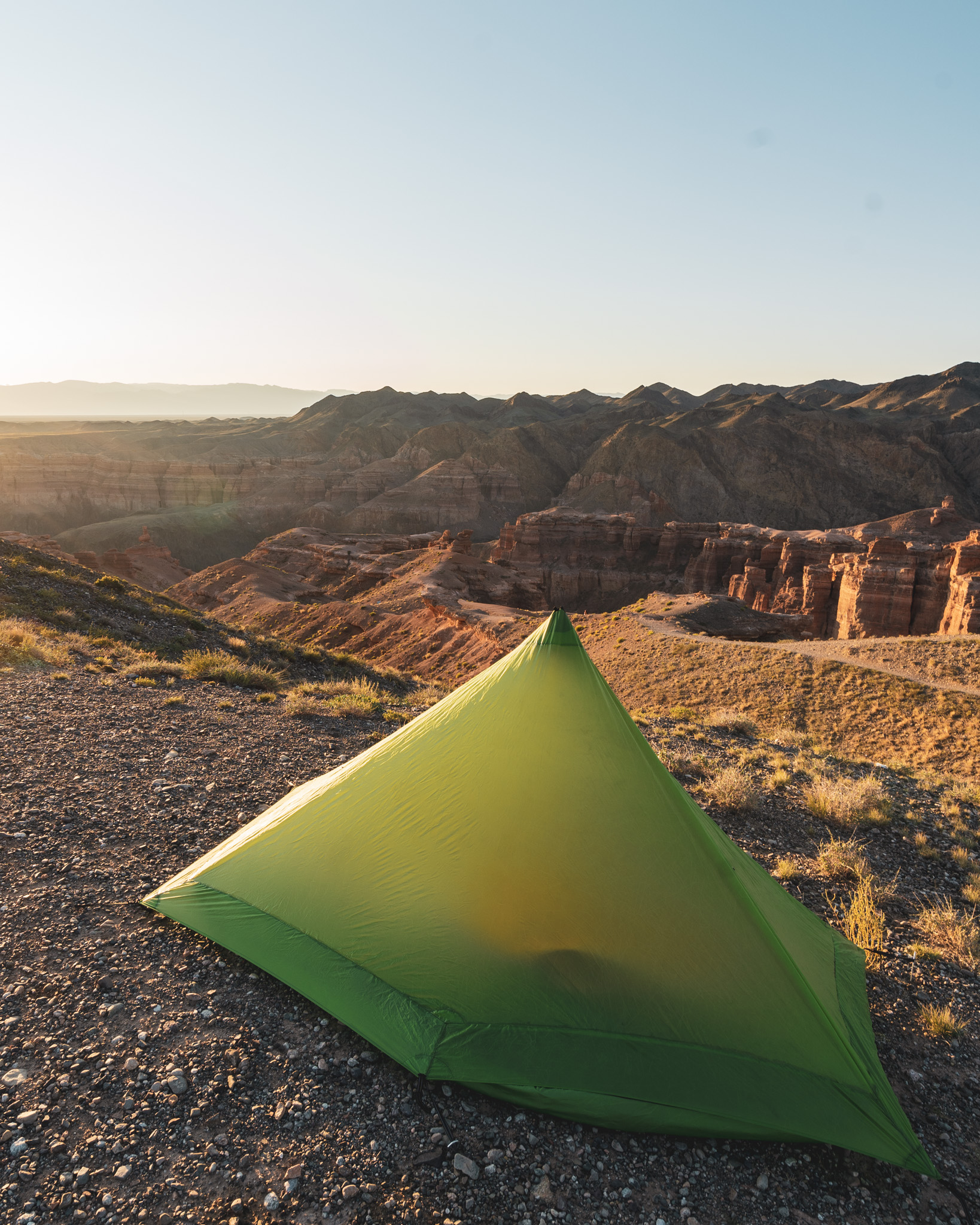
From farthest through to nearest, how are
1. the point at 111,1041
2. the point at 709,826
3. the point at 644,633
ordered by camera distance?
1. the point at 644,633
2. the point at 709,826
3. the point at 111,1041

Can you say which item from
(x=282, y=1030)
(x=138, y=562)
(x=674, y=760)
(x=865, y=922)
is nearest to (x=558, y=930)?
(x=282, y=1030)

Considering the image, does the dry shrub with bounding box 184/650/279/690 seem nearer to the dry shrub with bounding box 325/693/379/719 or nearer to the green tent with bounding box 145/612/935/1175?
the dry shrub with bounding box 325/693/379/719

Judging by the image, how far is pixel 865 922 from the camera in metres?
6.14

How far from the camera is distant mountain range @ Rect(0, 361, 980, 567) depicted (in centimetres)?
9656

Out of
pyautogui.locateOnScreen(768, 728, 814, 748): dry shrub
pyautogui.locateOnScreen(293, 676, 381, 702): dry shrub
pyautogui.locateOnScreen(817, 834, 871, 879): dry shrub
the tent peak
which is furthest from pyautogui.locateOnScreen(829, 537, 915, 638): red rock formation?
the tent peak

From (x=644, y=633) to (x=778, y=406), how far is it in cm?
10180

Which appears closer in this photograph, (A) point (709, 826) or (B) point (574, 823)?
(B) point (574, 823)

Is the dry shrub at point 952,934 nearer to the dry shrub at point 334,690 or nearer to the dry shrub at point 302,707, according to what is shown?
the dry shrub at point 302,707

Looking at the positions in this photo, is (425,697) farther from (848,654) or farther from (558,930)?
(848,654)

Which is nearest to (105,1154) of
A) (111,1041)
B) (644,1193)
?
(111,1041)

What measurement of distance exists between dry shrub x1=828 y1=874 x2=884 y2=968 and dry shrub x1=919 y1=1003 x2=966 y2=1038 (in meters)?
0.66

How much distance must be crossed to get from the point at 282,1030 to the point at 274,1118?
2.20 feet

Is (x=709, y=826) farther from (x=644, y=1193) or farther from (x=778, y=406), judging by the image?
(x=778, y=406)

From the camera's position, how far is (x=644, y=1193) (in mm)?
3566
